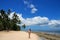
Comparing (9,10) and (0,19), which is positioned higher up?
(9,10)

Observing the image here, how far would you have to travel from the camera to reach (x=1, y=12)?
180 ft

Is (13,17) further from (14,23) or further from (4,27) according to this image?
(4,27)

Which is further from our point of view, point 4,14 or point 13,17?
point 13,17

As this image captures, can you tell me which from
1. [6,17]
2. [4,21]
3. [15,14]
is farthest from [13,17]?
[4,21]

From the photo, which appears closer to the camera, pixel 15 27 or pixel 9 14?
pixel 9 14

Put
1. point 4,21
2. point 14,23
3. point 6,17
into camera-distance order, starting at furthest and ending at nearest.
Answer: point 14,23 < point 6,17 < point 4,21

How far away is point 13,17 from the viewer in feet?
205

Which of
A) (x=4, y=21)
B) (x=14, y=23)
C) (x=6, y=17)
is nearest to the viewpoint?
(x=4, y=21)

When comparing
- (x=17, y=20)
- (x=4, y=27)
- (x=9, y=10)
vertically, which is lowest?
(x=4, y=27)

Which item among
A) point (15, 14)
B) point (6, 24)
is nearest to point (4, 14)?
point (6, 24)

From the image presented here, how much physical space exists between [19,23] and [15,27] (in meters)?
3.15

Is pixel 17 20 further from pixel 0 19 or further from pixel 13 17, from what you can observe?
pixel 0 19

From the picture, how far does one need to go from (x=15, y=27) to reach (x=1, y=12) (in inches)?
457

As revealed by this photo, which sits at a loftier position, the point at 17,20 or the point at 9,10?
the point at 9,10
